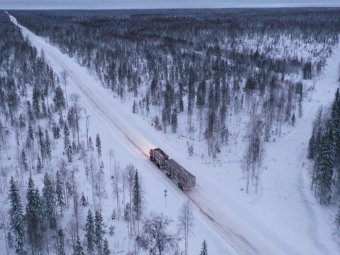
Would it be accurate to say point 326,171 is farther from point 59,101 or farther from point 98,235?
point 59,101

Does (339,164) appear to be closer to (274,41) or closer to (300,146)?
(300,146)

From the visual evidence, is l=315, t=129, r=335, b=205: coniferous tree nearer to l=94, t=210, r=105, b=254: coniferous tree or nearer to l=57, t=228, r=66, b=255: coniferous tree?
l=94, t=210, r=105, b=254: coniferous tree

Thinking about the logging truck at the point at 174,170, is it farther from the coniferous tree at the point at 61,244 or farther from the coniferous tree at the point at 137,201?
the coniferous tree at the point at 61,244

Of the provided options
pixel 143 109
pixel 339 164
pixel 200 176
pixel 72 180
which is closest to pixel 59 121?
pixel 143 109

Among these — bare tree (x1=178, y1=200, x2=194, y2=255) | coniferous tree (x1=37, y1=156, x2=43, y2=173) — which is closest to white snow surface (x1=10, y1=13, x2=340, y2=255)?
bare tree (x1=178, y1=200, x2=194, y2=255)

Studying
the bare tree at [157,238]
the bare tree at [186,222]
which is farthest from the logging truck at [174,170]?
the bare tree at [157,238]

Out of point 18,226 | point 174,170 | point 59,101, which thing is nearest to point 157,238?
point 174,170

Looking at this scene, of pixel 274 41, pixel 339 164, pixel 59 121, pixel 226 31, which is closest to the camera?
pixel 339 164
